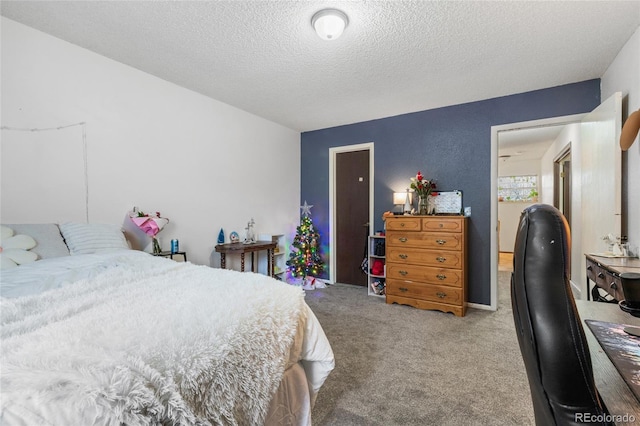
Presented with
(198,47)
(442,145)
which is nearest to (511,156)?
(442,145)

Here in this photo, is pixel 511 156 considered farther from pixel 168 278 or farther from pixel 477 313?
pixel 168 278

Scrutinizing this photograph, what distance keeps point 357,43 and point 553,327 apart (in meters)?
2.35

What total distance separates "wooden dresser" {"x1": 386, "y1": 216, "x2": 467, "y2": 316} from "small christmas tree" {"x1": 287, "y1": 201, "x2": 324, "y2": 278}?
128cm

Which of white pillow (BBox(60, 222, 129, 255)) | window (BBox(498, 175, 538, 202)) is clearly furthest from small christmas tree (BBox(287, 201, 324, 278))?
window (BBox(498, 175, 538, 202))

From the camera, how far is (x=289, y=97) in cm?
339

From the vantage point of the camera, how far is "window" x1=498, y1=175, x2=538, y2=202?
737 centimetres

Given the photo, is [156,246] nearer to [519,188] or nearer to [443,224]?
[443,224]

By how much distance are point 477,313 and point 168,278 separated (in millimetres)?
3312

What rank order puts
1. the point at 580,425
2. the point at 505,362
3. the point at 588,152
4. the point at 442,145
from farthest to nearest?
the point at 442,145, the point at 588,152, the point at 505,362, the point at 580,425

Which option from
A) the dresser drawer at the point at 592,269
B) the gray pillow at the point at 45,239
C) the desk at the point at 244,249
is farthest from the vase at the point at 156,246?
the dresser drawer at the point at 592,269

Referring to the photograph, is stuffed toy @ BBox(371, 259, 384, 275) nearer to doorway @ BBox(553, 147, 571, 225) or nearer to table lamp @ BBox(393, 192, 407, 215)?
table lamp @ BBox(393, 192, 407, 215)

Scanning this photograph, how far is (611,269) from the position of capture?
1.69 m

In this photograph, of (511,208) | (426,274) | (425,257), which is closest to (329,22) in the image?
(425,257)

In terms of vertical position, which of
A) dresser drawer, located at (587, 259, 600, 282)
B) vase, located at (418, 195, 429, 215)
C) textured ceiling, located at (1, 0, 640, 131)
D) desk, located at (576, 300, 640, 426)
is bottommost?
desk, located at (576, 300, 640, 426)
